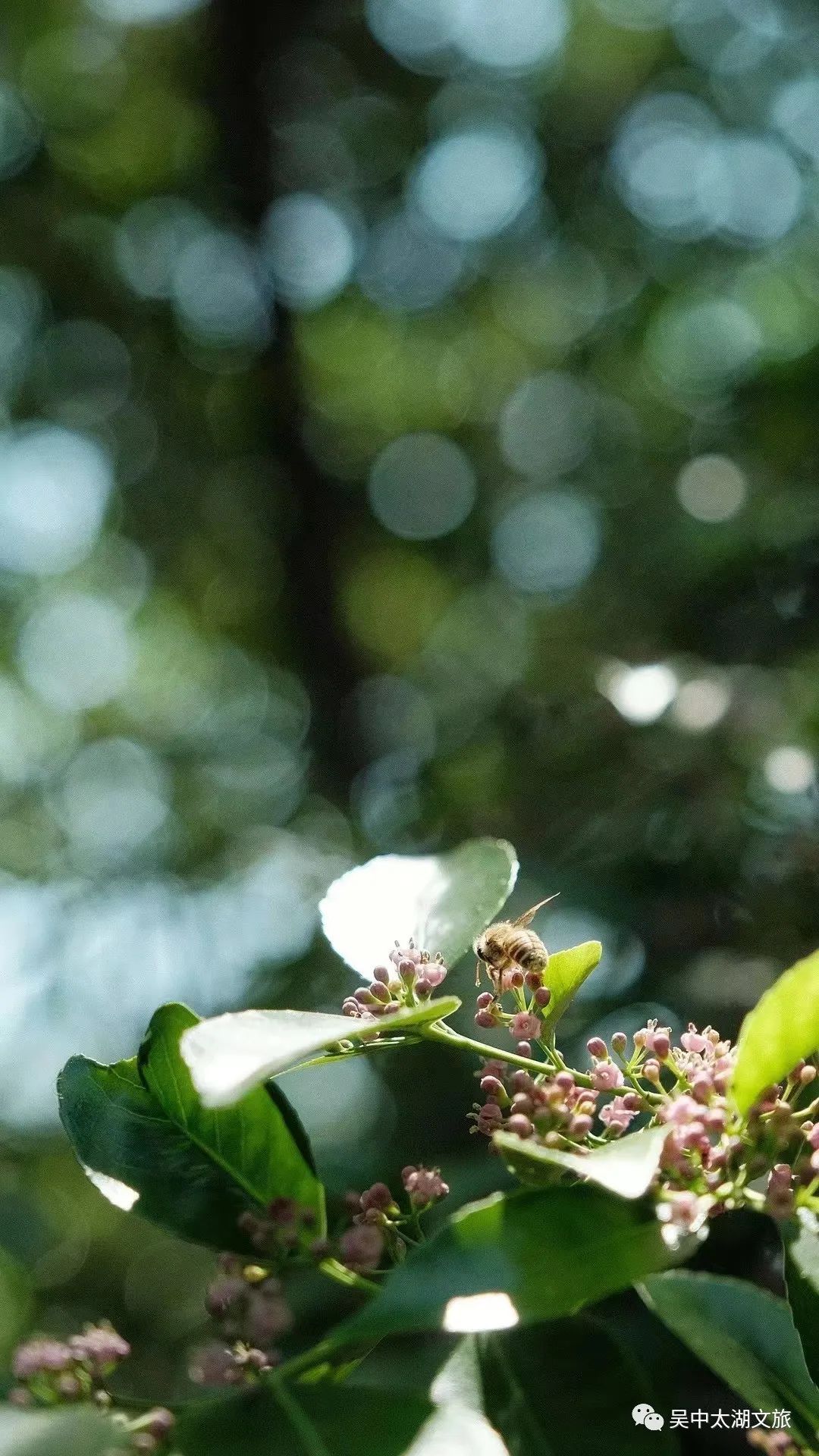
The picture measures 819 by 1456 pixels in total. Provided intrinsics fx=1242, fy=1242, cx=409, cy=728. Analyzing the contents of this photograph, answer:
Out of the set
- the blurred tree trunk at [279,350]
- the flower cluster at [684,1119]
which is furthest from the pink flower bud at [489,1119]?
the blurred tree trunk at [279,350]

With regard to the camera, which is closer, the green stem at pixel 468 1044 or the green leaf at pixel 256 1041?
the green leaf at pixel 256 1041

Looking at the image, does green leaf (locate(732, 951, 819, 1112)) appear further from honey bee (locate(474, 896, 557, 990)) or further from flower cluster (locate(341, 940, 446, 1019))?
honey bee (locate(474, 896, 557, 990))

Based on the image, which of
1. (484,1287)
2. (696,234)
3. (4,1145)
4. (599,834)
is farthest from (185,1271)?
(484,1287)

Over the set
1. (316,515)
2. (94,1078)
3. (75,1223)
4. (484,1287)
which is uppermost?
(484,1287)

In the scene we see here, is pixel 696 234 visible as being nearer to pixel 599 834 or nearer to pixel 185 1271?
pixel 599 834

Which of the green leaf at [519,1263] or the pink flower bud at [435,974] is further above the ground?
the green leaf at [519,1263]

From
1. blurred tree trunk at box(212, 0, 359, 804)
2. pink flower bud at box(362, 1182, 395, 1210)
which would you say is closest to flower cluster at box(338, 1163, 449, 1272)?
pink flower bud at box(362, 1182, 395, 1210)

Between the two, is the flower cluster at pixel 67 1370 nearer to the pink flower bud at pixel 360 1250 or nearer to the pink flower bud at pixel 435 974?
the pink flower bud at pixel 360 1250
